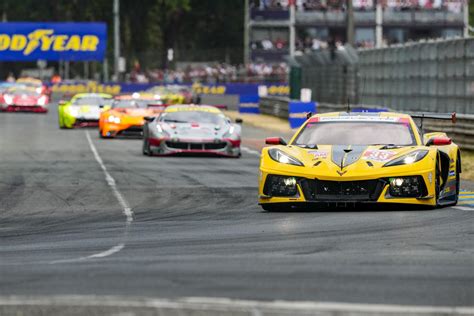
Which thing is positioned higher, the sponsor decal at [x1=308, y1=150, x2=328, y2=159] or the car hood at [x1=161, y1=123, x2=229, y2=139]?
the sponsor decal at [x1=308, y1=150, x2=328, y2=159]

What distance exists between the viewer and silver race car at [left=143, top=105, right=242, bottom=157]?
93.5 feet

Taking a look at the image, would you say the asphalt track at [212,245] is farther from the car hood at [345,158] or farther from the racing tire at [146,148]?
the racing tire at [146,148]

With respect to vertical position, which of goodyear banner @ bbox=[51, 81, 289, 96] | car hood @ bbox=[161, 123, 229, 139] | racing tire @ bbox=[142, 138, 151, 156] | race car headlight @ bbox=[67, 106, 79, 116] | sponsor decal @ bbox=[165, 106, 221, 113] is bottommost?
goodyear banner @ bbox=[51, 81, 289, 96]

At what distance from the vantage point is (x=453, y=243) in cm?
1185

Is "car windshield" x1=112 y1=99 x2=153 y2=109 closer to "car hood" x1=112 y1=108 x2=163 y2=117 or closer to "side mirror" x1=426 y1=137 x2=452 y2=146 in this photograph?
"car hood" x1=112 y1=108 x2=163 y2=117

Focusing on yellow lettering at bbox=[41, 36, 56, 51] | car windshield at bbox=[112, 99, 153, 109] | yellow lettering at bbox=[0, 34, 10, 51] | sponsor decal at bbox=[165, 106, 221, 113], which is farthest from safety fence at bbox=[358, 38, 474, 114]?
yellow lettering at bbox=[0, 34, 10, 51]

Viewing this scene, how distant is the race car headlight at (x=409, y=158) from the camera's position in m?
15.2

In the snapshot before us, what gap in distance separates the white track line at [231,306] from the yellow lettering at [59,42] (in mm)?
75005

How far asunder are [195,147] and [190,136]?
0.26 meters

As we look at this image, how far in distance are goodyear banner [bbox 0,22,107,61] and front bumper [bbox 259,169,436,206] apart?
223ft

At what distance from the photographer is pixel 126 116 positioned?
36344 mm

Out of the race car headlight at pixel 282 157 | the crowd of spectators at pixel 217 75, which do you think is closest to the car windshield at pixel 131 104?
the race car headlight at pixel 282 157

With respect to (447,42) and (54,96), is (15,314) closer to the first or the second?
(447,42)

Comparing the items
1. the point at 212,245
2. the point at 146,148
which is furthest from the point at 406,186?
the point at 146,148
